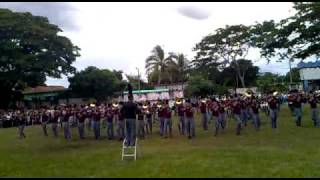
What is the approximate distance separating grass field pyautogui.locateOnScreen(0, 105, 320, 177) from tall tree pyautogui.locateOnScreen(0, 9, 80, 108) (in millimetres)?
30178

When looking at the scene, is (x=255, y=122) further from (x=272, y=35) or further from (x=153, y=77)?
(x=153, y=77)

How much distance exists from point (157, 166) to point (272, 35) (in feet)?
93.2

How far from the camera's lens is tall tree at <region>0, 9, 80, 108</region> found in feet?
179

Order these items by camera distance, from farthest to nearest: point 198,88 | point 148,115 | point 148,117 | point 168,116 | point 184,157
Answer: point 198,88, point 148,117, point 148,115, point 168,116, point 184,157

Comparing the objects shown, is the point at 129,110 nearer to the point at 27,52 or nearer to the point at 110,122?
the point at 110,122

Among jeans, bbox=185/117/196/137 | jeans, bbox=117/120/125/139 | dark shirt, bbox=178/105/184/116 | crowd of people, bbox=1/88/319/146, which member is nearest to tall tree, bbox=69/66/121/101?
crowd of people, bbox=1/88/319/146

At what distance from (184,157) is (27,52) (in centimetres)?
4364

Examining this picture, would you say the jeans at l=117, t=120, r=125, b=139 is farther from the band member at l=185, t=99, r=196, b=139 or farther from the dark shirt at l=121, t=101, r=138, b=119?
the dark shirt at l=121, t=101, r=138, b=119

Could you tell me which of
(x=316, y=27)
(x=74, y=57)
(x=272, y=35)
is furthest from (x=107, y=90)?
(x=316, y=27)

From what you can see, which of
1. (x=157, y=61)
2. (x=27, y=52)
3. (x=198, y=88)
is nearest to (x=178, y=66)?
(x=157, y=61)

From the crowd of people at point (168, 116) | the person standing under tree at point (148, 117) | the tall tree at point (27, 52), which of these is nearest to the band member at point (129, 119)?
the crowd of people at point (168, 116)

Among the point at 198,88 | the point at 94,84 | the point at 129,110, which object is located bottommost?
the point at 129,110

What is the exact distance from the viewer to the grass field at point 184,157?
13766 mm

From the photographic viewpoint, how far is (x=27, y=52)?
57.2 m
